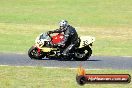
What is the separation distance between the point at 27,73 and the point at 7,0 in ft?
168

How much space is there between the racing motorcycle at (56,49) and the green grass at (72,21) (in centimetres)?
346

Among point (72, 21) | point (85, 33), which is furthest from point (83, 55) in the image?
point (72, 21)

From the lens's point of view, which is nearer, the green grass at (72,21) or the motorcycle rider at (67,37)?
the motorcycle rider at (67,37)

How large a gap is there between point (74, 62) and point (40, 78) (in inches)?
217

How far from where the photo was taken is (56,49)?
79.2ft

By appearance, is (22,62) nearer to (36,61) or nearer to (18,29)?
(36,61)

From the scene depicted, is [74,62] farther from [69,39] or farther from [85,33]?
[85,33]

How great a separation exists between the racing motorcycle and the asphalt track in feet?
1.32

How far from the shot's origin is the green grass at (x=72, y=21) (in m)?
31.8

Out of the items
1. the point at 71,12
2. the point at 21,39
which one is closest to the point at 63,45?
the point at 21,39

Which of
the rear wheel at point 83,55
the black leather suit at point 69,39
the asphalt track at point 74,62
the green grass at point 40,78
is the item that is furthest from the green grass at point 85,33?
the green grass at point 40,78

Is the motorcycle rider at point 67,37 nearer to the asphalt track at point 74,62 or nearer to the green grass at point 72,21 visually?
the asphalt track at point 74,62

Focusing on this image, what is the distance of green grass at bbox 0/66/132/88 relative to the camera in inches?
656

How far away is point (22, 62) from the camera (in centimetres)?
2258
